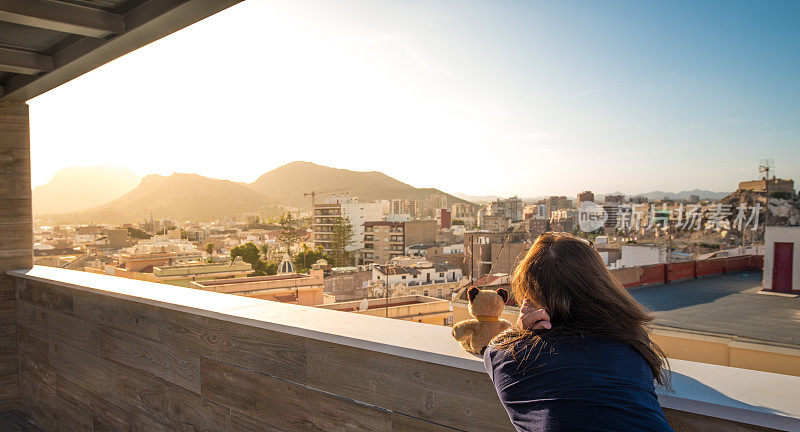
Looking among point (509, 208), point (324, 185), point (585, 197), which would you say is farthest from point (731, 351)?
point (324, 185)

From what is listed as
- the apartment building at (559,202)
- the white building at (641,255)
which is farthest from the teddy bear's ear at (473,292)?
the apartment building at (559,202)

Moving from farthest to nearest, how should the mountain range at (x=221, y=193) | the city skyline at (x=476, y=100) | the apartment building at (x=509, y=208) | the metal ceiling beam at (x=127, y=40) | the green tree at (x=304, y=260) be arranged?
the green tree at (x=304, y=260)
the apartment building at (x=509, y=208)
the mountain range at (x=221, y=193)
the city skyline at (x=476, y=100)
the metal ceiling beam at (x=127, y=40)

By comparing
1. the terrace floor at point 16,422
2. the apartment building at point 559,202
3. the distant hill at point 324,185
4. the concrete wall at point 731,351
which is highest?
the distant hill at point 324,185

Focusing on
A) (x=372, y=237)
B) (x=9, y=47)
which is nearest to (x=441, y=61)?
(x=372, y=237)

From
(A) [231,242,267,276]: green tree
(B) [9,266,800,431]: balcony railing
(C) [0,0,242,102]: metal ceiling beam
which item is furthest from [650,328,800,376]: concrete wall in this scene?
(A) [231,242,267,276]: green tree

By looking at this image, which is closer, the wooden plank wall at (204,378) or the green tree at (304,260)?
the wooden plank wall at (204,378)

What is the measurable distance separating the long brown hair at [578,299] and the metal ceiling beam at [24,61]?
8.27ft

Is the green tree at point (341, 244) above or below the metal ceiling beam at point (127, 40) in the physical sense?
below

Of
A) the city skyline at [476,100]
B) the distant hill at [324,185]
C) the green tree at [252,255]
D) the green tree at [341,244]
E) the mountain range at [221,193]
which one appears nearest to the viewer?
A: the city skyline at [476,100]

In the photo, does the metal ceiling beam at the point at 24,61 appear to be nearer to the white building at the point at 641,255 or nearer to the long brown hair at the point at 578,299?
the long brown hair at the point at 578,299

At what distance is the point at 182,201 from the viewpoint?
44.2 metres

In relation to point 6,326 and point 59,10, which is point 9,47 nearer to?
point 59,10

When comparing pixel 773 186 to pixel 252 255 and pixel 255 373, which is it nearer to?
pixel 255 373

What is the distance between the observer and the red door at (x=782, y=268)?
8328mm
